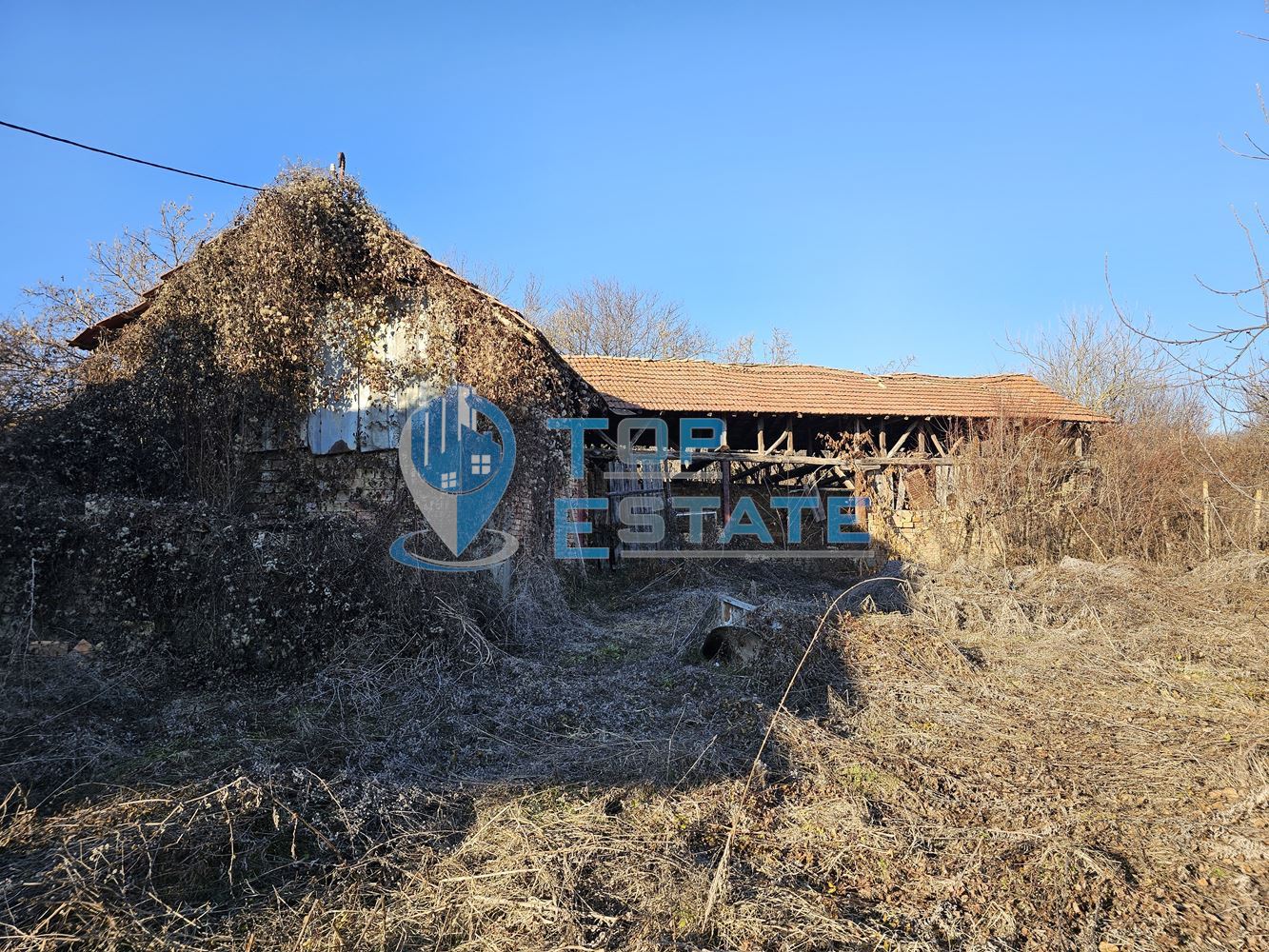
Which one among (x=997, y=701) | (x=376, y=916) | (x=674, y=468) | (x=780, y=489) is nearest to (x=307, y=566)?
(x=376, y=916)

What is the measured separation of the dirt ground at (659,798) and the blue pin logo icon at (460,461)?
87.2 inches

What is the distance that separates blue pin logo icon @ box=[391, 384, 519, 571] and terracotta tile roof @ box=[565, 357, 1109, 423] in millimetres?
4451

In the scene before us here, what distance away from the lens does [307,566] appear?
7.11 meters

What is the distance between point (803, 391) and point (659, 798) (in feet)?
43.4

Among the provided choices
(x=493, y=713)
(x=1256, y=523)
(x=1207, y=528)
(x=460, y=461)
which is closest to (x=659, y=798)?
(x=493, y=713)

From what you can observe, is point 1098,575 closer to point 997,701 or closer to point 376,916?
point 997,701

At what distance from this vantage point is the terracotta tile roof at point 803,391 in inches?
613

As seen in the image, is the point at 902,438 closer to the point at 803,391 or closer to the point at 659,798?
the point at 803,391

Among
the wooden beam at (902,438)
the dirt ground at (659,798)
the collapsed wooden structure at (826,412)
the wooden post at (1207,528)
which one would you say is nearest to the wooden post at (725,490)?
the collapsed wooden structure at (826,412)

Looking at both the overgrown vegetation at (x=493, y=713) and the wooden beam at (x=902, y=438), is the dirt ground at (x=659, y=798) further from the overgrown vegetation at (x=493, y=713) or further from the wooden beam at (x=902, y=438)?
the wooden beam at (x=902, y=438)

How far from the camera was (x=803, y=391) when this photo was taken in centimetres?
1684

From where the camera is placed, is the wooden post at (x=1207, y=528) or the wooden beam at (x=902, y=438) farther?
the wooden beam at (x=902, y=438)

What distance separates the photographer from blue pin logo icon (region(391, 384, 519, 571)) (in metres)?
9.77

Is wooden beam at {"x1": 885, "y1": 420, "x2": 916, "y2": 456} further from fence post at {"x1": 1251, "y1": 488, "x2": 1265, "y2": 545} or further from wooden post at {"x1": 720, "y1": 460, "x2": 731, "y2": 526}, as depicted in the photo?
fence post at {"x1": 1251, "y1": 488, "x2": 1265, "y2": 545}
